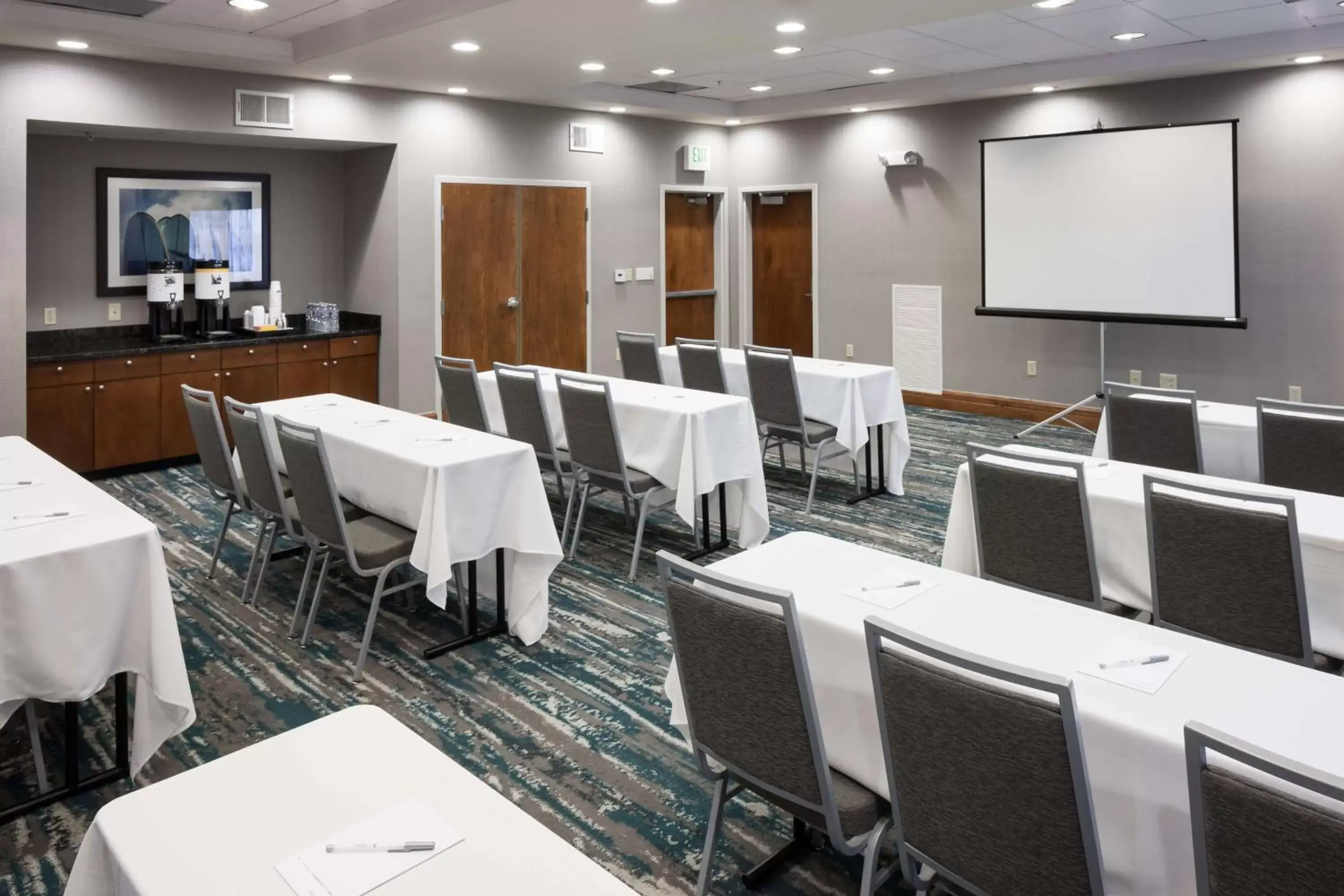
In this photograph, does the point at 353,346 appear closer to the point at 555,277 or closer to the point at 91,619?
the point at 555,277

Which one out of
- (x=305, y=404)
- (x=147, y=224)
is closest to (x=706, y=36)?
(x=305, y=404)

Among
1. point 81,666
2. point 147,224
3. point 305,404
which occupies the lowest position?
point 81,666

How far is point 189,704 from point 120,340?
5145 mm

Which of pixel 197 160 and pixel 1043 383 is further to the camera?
pixel 1043 383

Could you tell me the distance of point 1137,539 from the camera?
10.6ft

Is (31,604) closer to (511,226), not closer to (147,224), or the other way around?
(147,224)

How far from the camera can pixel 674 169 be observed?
10172mm

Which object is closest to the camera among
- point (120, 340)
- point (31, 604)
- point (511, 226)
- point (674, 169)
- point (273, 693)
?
point (31, 604)

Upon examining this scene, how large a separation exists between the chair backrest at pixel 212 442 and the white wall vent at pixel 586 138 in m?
5.37

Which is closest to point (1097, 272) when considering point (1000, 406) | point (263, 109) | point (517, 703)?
point (1000, 406)

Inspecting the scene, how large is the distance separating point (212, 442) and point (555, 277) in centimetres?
498

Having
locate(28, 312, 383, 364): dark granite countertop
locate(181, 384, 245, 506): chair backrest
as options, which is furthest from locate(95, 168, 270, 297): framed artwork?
locate(181, 384, 245, 506): chair backrest

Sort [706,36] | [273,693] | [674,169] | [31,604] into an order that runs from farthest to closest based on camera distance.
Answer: [674,169], [706,36], [273,693], [31,604]

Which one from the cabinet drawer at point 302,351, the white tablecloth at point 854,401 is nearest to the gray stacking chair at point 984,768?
the white tablecloth at point 854,401
